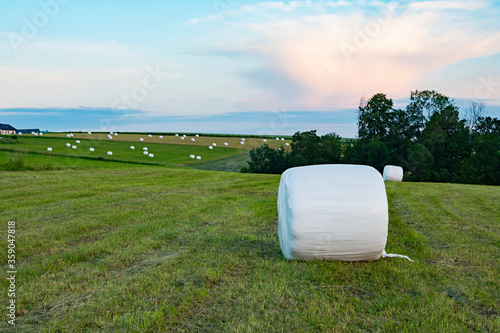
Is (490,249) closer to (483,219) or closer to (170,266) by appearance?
(483,219)

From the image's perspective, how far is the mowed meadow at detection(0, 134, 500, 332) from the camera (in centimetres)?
446

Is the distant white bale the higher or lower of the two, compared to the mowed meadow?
higher

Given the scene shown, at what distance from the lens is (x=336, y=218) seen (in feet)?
19.9

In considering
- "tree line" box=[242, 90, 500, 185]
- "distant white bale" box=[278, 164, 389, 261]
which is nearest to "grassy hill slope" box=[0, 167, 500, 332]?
"distant white bale" box=[278, 164, 389, 261]

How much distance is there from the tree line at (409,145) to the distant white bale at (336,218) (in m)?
39.7

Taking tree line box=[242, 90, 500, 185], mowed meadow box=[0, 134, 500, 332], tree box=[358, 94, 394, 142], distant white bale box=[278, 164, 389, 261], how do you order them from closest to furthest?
1. mowed meadow box=[0, 134, 500, 332]
2. distant white bale box=[278, 164, 389, 261]
3. tree line box=[242, 90, 500, 185]
4. tree box=[358, 94, 394, 142]

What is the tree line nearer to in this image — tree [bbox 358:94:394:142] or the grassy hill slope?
tree [bbox 358:94:394:142]

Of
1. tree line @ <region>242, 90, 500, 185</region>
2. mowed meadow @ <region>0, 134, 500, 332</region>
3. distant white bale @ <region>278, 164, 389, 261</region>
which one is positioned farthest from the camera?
tree line @ <region>242, 90, 500, 185</region>

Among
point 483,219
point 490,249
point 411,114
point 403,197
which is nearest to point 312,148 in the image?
point 411,114

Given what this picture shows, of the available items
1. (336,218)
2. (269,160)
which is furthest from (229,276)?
(269,160)

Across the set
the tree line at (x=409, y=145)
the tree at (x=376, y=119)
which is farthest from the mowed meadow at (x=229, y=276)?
the tree at (x=376, y=119)

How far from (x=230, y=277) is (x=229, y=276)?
61 millimetres

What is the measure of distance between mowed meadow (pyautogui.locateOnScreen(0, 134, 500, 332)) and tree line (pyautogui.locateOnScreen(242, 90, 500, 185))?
118ft

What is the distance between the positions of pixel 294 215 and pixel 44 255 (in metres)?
4.71
